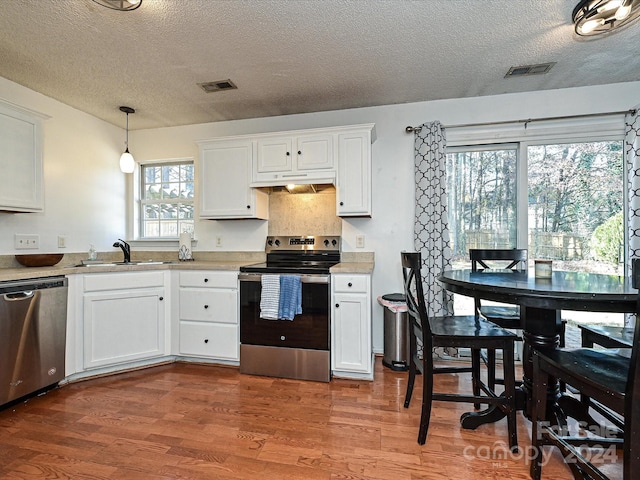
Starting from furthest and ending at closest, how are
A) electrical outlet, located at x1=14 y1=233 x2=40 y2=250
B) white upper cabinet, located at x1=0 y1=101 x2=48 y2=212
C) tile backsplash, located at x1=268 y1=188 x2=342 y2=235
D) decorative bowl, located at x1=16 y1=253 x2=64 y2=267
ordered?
tile backsplash, located at x1=268 y1=188 x2=342 y2=235 < electrical outlet, located at x1=14 y1=233 x2=40 y2=250 < decorative bowl, located at x1=16 y1=253 x2=64 y2=267 < white upper cabinet, located at x1=0 y1=101 x2=48 y2=212

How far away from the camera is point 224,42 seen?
6.80 feet

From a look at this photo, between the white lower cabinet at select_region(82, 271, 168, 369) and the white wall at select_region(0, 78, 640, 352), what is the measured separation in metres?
0.79

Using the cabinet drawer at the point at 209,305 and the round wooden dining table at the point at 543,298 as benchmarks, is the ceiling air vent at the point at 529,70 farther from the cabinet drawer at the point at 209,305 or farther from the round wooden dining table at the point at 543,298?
the cabinet drawer at the point at 209,305

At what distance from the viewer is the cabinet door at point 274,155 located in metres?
2.88

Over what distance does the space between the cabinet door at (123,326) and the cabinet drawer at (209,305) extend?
0.69 ft

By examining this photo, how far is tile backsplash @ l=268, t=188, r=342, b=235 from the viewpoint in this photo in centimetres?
317

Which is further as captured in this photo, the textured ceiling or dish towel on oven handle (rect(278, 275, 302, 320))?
dish towel on oven handle (rect(278, 275, 302, 320))

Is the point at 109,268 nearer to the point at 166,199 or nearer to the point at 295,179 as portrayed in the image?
the point at 166,199

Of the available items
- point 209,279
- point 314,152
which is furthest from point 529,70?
point 209,279

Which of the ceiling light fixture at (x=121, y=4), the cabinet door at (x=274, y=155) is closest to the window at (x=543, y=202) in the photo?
the cabinet door at (x=274, y=155)

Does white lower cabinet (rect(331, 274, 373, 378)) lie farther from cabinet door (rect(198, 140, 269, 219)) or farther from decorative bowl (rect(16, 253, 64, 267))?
decorative bowl (rect(16, 253, 64, 267))

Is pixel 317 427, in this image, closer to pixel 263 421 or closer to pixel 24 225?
pixel 263 421

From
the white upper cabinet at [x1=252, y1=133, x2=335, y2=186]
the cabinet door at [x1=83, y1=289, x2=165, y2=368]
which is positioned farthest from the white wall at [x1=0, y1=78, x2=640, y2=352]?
the cabinet door at [x1=83, y1=289, x2=165, y2=368]

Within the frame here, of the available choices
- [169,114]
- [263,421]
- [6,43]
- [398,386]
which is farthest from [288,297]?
[6,43]
